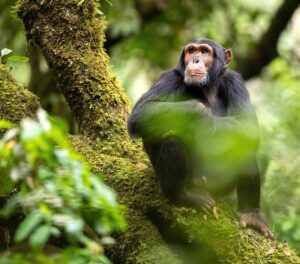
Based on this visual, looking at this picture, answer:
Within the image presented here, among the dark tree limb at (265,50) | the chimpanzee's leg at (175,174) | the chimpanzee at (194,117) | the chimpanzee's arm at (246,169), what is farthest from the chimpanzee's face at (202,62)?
the dark tree limb at (265,50)

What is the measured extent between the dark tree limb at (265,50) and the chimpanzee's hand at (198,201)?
6.17 m

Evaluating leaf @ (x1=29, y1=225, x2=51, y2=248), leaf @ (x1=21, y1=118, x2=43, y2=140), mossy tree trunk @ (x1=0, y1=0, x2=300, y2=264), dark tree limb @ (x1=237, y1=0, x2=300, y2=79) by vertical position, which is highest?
leaf @ (x1=21, y1=118, x2=43, y2=140)

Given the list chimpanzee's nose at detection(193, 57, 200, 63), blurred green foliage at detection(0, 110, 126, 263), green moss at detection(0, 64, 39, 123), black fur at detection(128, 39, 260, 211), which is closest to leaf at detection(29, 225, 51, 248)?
blurred green foliage at detection(0, 110, 126, 263)

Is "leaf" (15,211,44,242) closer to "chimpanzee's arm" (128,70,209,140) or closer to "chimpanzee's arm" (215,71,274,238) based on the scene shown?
"chimpanzee's arm" (128,70,209,140)

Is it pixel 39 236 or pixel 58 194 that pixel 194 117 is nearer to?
pixel 58 194

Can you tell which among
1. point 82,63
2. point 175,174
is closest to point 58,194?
point 175,174

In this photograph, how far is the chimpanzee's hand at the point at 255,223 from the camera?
16.2 feet

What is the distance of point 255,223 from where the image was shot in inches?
196

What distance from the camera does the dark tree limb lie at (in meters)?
10.5

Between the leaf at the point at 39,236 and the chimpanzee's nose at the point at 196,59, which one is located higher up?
the leaf at the point at 39,236

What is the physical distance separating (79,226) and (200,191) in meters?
2.83

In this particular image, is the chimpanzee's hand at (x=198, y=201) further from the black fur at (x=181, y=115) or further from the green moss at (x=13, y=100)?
the green moss at (x=13, y=100)

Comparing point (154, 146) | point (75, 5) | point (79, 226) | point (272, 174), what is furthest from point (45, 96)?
point (79, 226)

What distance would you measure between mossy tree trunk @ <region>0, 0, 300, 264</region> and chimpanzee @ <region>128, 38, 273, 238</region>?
0.53 feet
